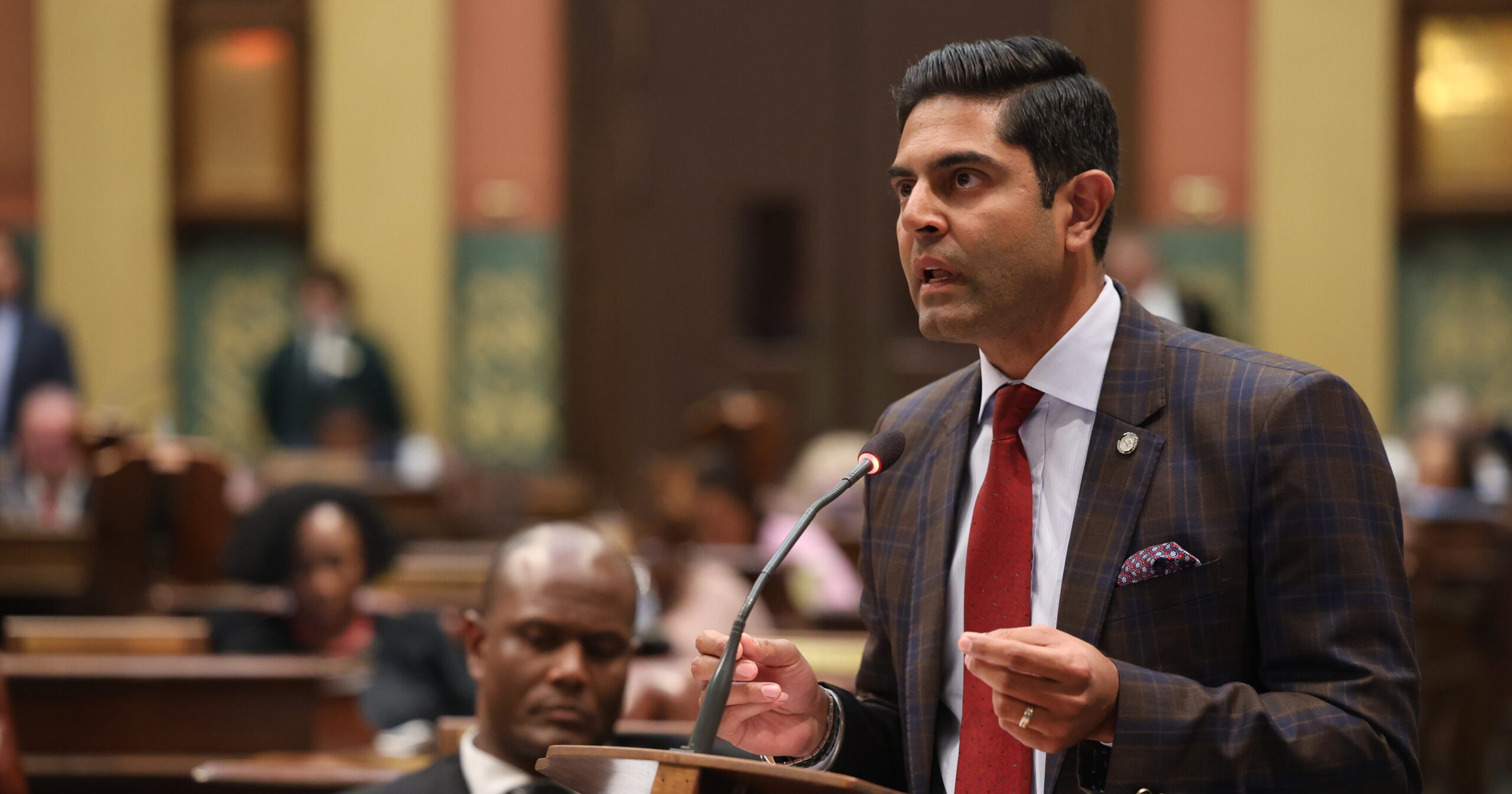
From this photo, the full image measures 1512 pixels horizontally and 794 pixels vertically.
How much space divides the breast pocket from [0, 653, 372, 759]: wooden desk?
220 centimetres

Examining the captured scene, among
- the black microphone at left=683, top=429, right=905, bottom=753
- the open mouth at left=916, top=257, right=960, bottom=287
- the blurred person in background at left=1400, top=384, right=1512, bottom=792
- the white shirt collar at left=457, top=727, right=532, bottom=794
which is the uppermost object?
the open mouth at left=916, top=257, right=960, bottom=287

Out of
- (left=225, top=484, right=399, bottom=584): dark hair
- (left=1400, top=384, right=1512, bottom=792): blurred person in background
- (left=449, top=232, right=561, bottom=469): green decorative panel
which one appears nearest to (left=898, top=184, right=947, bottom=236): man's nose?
(left=225, top=484, right=399, bottom=584): dark hair

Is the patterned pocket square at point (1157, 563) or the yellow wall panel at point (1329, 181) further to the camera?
the yellow wall panel at point (1329, 181)

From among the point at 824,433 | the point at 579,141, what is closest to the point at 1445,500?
the point at 824,433

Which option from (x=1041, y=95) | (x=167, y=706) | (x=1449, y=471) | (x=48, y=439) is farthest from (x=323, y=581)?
(x=1449, y=471)

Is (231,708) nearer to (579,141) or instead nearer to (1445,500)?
→ (1445,500)

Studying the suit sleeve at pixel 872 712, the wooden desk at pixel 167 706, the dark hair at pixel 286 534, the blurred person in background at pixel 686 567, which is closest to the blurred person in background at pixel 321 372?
the blurred person in background at pixel 686 567

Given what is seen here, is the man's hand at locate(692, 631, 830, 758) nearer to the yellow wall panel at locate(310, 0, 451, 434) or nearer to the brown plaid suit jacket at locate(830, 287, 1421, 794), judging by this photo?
the brown plaid suit jacket at locate(830, 287, 1421, 794)

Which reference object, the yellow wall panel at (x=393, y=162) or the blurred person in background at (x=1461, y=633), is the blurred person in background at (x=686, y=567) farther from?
the yellow wall panel at (x=393, y=162)

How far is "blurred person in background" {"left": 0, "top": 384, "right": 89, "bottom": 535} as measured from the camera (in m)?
6.08

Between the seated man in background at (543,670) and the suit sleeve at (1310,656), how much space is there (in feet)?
3.74

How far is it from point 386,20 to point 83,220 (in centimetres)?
191

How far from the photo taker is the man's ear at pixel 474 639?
252 centimetres

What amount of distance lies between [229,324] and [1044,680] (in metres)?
7.93
